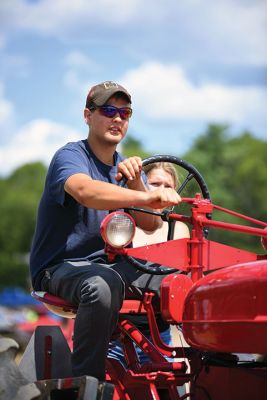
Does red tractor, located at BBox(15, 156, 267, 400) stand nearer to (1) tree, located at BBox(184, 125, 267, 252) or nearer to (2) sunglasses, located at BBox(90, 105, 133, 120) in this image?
(2) sunglasses, located at BBox(90, 105, 133, 120)

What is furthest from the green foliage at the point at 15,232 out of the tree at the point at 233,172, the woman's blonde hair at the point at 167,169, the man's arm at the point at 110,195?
the man's arm at the point at 110,195

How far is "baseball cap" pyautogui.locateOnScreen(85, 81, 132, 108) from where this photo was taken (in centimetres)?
426

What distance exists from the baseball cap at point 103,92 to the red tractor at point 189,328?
0.39 m

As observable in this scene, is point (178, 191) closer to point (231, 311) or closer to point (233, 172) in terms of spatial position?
point (231, 311)

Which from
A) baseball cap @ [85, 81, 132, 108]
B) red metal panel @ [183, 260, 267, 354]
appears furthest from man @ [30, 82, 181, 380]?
red metal panel @ [183, 260, 267, 354]

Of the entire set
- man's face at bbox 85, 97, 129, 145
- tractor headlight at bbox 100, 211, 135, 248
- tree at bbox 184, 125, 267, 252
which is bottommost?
tractor headlight at bbox 100, 211, 135, 248

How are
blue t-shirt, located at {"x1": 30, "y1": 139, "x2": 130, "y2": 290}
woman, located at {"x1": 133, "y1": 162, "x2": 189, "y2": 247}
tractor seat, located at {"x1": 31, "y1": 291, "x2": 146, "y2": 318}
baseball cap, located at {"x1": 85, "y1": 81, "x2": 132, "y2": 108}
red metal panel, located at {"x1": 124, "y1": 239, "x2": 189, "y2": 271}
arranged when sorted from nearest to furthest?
1. red metal panel, located at {"x1": 124, "y1": 239, "x2": 189, "y2": 271}
2. tractor seat, located at {"x1": 31, "y1": 291, "x2": 146, "y2": 318}
3. blue t-shirt, located at {"x1": 30, "y1": 139, "x2": 130, "y2": 290}
4. baseball cap, located at {"x1": 85, "y1": 81, "x2": 132, "y2": 108}
5. woman, located at {"x1": 133, "y1": 162, "x2": 189, "y2": 247}

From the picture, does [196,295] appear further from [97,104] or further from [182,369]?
[97,104]

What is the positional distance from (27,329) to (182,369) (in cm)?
2070

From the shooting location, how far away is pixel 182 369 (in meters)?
3.81

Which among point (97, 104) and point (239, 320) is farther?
point (97, 104)

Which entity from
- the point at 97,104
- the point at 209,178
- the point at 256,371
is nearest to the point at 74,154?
the point at 97,104

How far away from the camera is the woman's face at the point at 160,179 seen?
5.28 m

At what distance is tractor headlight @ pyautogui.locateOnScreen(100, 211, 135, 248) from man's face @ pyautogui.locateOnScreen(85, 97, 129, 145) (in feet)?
2.34
